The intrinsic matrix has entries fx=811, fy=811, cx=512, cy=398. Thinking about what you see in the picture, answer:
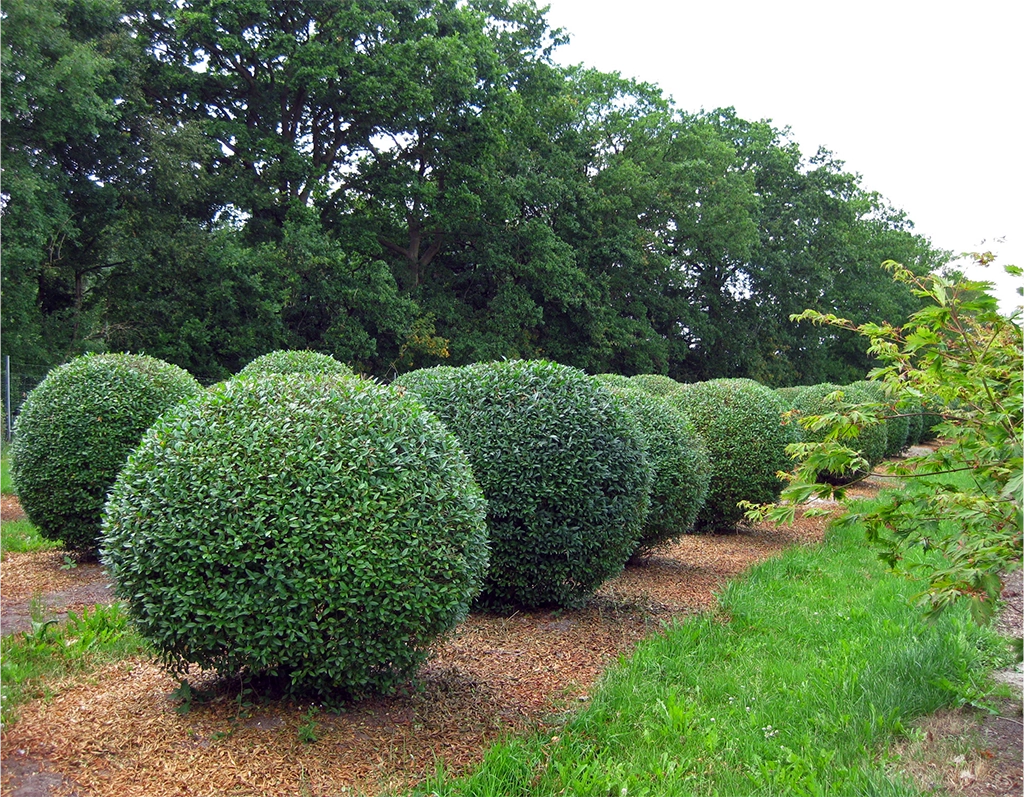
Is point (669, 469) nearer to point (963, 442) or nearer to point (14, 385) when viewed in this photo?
point (963, 442)

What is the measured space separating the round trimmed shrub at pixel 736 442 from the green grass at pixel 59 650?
21.5 feet

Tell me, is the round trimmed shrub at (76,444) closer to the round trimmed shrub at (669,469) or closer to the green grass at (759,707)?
the round trimmed shrub at (669,469)

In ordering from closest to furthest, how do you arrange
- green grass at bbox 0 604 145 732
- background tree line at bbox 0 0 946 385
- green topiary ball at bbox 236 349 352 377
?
green grass at bbox 0 604 145 732
green topiary ball at bbox 236 349 352 377
background tree line at bbox 0 0 946 385

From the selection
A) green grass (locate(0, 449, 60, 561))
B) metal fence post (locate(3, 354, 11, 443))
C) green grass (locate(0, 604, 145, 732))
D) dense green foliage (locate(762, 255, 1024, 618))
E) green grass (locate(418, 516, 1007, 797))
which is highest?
dense green foliage (locate(762, 255, 1024, 618))

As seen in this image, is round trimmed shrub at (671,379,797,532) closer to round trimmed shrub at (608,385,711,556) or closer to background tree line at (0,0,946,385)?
round trimmed shrub at (608,385,711,556)

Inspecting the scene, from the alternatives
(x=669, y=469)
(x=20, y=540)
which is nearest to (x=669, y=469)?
(x=669, y=469)

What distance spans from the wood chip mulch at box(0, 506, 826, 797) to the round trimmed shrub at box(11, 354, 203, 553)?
313cm

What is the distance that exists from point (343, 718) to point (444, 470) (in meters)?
1.28

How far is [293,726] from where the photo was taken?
3725 mm

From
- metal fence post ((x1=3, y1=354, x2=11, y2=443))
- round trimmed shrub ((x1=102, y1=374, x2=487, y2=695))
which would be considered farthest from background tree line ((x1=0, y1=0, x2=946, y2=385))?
round trimmed shrub ((x1=102, y1=374, x2=487, y2=695))

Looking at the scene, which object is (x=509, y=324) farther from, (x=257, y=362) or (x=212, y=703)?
(x=212, y=703)

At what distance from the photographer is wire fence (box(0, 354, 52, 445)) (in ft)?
51.3

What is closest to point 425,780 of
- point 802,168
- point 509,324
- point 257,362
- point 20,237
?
point 257,362

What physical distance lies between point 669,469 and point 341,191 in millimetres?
20380
